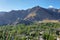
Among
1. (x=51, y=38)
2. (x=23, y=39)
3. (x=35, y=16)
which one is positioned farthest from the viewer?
(x=35, y=16)

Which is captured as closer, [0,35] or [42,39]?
[42,39]

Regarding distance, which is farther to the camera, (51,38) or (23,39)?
(23,39)

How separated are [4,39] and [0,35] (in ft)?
23.2

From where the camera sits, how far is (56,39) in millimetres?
45469

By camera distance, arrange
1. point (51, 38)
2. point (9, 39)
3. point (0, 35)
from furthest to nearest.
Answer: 1. point (0, 35)
2. point (9, 39)
3. point (51, 38)

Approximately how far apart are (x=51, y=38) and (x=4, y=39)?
1925 cm

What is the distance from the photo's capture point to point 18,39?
163ft

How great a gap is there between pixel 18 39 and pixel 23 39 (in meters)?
3.11

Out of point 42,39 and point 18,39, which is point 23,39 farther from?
point 42,39

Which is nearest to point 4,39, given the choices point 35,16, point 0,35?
point 0,35

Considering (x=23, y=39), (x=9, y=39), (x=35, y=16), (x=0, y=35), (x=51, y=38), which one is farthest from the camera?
(x=35, y=16)

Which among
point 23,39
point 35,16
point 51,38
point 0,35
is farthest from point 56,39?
point 35,16

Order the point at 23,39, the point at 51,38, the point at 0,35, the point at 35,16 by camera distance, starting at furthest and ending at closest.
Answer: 1. the point at 35,16
2. the point at 0,35
3. the point at 23,39
4. the point at 51,38

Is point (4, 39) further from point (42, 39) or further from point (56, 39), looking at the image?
point (56, 39)
